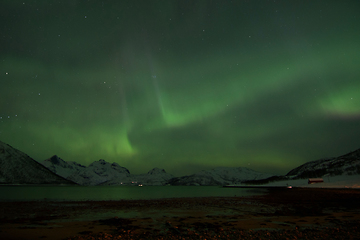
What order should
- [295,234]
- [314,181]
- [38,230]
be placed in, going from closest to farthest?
[295,234], [38,230], [314,181]

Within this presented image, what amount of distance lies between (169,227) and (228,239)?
7.74 meters

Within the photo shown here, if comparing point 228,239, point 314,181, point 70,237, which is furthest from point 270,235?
point 314,181

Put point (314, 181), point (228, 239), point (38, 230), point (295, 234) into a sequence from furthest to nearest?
point (314, 181)
point (38, 230)
point (295, 234)
point (228, 239)

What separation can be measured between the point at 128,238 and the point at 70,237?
5080 mm

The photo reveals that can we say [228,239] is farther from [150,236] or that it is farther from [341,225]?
[341,225]

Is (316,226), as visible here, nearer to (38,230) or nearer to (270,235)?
(270,235)

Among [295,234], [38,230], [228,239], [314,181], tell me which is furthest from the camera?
[314,181]

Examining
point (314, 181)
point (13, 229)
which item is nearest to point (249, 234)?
point (13, 229)

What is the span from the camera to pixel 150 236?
2000 centimetres

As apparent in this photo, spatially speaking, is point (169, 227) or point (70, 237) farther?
point (169, 227)

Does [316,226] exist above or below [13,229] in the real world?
below

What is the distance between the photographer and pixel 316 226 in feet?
75.7

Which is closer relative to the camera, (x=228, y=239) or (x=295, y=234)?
(x=228, y=239)

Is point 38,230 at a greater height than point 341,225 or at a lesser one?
greater
